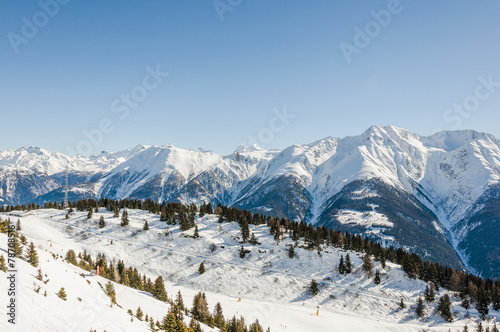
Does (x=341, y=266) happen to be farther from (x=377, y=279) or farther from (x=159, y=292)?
(x=159, y=292)

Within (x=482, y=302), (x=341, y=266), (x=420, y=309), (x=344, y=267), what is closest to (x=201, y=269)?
(x=341, y=266)

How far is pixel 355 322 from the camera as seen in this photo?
251ft

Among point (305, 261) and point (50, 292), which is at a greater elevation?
point (50, 292)

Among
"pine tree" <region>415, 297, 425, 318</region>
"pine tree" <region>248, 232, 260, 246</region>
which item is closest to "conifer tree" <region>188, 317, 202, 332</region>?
"pine tree" <region>248, 232, 260, 246</region>

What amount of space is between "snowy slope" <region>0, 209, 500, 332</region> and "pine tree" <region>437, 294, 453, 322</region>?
5.62 ft

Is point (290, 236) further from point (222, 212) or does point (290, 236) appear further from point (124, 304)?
point (124, 304)

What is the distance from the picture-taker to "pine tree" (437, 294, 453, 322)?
8044cm

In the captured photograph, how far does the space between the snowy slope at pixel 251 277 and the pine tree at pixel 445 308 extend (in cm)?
171

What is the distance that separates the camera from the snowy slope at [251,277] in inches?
2985

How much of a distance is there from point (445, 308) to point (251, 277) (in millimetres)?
57928

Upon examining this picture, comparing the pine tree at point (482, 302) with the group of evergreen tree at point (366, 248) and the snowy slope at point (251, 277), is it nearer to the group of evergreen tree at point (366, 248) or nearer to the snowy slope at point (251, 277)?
the group of evergreen tree at point (366, 248)

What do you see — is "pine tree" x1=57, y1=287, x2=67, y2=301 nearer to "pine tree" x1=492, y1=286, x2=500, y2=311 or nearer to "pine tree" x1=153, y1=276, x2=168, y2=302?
"pine tree" x1=153, y1=276, x2=168, y2=302

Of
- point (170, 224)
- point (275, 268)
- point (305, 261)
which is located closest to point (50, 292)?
point (275, 268)

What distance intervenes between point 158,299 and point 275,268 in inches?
1794
